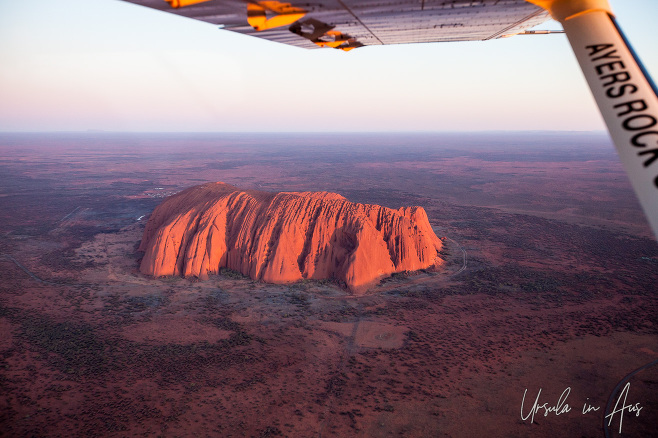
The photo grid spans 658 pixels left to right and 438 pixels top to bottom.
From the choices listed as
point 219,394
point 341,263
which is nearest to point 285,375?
point 219,394

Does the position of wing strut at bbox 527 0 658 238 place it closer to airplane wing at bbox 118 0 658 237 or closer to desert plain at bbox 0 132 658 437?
airplane wing at bbox 118 0 658 237

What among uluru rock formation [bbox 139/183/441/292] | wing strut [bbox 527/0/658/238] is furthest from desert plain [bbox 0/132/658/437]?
wing strut [bbox 527/0/658/238]

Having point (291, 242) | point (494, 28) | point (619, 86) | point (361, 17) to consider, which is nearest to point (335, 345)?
point (291, 242)

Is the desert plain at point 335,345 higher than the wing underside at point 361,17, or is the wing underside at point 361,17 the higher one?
the wing underside at point 361,17

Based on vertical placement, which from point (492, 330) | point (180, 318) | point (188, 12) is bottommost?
point (492, 330)

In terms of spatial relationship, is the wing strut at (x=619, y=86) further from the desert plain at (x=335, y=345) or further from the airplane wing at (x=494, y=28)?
the desert plain at (x=335, y=345)

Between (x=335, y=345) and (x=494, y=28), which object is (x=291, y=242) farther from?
(x=494, y=28)

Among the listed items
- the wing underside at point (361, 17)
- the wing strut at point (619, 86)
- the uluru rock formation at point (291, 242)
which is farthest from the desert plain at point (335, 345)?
the wing strut at point (619, 86)

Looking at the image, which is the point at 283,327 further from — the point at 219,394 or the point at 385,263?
the point at 385,263
